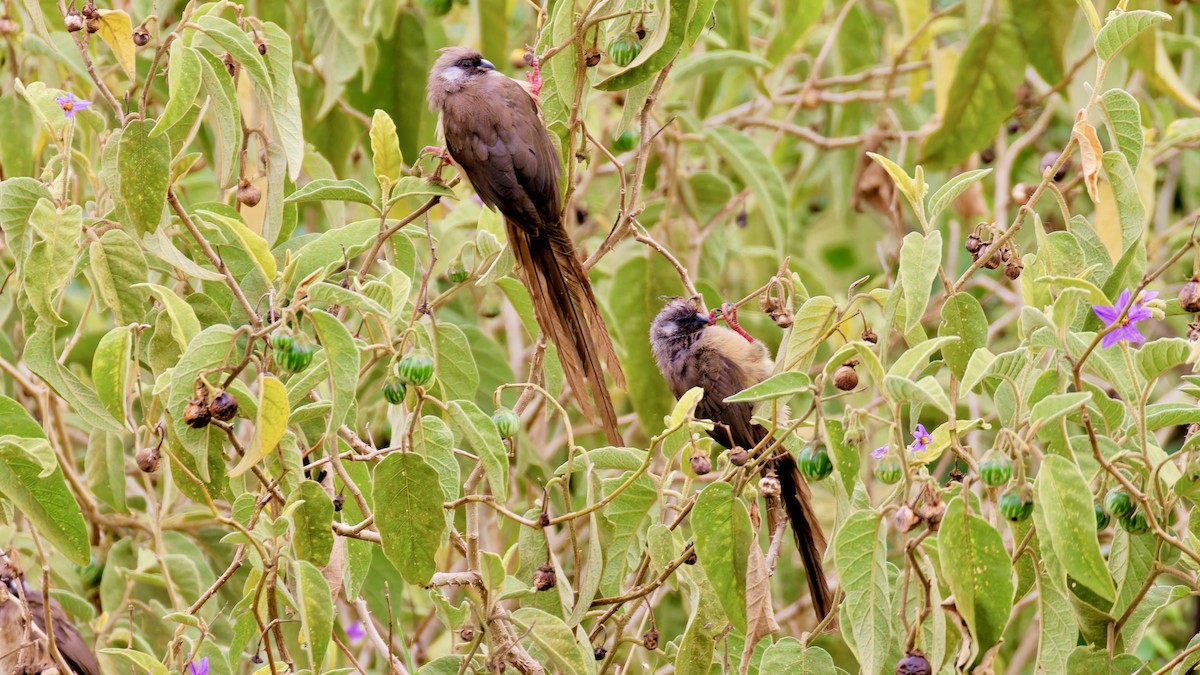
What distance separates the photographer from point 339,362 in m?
1.89

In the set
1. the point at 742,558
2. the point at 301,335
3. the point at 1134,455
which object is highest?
the point at 301,335

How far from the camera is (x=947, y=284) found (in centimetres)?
217

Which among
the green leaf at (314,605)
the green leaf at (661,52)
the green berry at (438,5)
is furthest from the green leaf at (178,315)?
the green berry at (438,5)

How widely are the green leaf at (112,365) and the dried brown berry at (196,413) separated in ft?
0.52

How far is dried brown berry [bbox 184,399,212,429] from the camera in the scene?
6.42ft

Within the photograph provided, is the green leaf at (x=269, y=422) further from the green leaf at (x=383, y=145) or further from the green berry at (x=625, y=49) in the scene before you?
the green berry at (x=625, y=49)

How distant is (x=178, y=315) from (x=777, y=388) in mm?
912

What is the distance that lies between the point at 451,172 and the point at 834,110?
2.40 meters

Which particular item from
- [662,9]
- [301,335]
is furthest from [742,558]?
[662,9]

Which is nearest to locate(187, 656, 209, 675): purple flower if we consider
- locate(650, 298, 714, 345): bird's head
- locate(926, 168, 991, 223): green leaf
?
locate(926, 168, 991, 223): green leaf

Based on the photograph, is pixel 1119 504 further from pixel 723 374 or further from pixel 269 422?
pixel 723 374

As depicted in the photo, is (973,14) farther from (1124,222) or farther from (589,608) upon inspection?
(589,608)

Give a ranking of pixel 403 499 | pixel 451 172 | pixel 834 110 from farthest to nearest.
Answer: pixel 834 110 → pixel 451 172 → pixel 403 499

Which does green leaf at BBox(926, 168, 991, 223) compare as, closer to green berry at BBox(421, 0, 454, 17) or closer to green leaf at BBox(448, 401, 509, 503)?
green leaf at BBox(448, 401, 509, 503)
